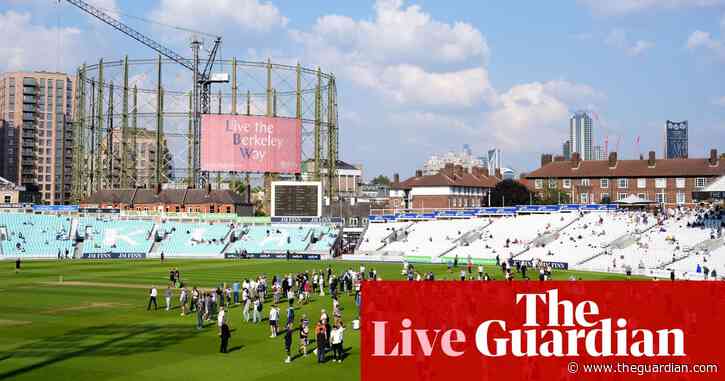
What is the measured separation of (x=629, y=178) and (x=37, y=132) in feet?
501

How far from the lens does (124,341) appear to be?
25.8m

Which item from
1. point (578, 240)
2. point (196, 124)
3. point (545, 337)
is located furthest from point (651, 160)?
point (545, 337)

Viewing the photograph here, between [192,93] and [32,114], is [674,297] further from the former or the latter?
[32,114]

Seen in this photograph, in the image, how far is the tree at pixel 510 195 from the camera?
407 feet

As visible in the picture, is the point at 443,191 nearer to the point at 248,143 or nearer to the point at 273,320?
the point at 248,143

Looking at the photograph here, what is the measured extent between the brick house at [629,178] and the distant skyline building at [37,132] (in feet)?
421

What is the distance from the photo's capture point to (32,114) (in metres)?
191

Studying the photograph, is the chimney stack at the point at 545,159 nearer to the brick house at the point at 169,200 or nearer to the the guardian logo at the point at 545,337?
the brick house at the point at 169,200

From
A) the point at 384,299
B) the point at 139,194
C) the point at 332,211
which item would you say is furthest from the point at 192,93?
the point at 384,299

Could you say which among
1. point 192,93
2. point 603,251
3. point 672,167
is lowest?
point 603,251

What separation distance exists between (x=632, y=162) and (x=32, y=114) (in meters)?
154

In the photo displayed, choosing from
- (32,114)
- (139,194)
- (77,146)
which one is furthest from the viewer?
(32,114)

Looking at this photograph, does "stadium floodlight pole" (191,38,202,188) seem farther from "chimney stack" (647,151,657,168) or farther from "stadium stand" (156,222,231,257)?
"chimney stack" (647,151,657,168)

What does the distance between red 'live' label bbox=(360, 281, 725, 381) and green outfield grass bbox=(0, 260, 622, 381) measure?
9.34m
